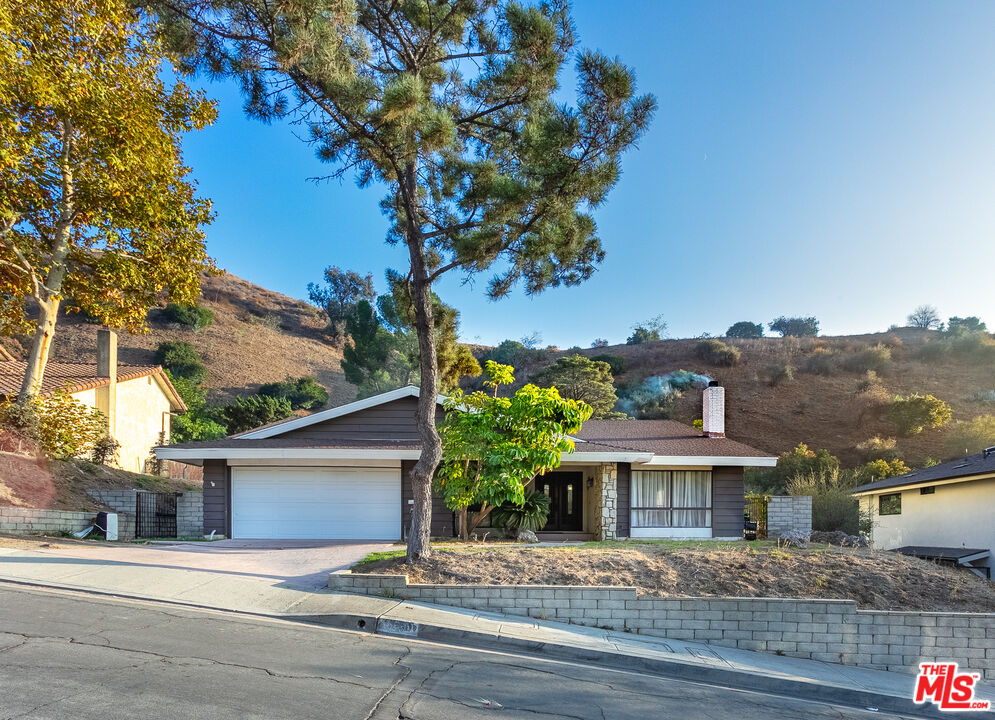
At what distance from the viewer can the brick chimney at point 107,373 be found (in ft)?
79.6

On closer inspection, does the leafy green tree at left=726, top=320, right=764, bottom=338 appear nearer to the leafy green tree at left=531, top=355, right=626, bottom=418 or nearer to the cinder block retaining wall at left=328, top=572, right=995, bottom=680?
the leafy green tree at left=531, top=355, right=626, bottom=418

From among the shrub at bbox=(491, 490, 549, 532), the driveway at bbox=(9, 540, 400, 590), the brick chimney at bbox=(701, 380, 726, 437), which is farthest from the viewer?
the brick chimney at bbox=(701, 380, 726, 437)

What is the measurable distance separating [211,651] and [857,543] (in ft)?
47.2

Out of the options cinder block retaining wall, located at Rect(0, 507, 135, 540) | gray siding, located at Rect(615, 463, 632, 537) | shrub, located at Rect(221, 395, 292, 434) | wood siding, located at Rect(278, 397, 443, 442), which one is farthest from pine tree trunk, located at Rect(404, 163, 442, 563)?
shrub, located at Rect(221, 395, 292, 434)

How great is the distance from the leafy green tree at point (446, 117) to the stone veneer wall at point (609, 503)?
282 inches

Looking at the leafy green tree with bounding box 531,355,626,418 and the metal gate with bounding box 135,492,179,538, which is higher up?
the leafy green tree with bounding box 531,355,626,418

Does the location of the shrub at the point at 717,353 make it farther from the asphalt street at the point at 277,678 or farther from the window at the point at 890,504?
the asphalt street at the point at 277,678

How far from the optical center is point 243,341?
60844 millimetres

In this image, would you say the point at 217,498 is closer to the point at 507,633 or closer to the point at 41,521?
the point at 41,521

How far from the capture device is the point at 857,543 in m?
15.6

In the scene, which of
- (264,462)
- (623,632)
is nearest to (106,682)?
(623,632)

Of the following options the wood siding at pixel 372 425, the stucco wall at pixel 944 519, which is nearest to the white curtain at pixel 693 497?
the stucco wall at pixel 944 519

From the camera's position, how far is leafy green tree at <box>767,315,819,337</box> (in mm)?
66438

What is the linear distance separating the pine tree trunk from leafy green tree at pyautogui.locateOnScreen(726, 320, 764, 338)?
210 ft
